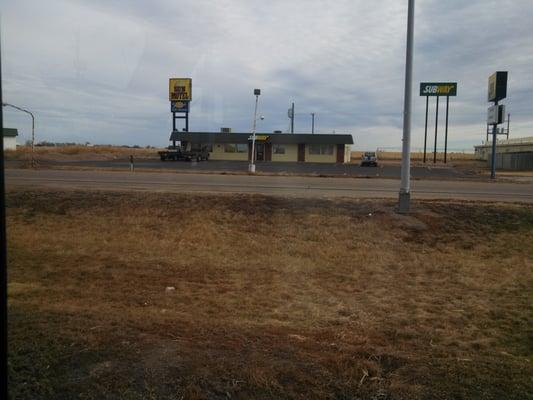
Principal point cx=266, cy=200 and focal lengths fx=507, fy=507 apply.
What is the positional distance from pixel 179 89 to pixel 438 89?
3353 cm

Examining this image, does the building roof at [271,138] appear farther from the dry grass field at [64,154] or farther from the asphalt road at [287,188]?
the asphalt road at [287,188]

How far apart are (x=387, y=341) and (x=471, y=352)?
0.79 m

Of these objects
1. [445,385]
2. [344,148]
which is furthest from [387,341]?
[344,148]

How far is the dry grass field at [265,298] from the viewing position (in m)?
3.86

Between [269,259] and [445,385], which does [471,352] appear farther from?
[269,259]

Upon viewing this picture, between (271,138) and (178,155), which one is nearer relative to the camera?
(178,155)

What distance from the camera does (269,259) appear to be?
31.5 feet

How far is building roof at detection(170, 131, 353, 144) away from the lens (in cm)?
6362

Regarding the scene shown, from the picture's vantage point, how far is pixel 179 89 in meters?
68.4

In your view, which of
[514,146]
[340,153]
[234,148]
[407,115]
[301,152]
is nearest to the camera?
[407,115]

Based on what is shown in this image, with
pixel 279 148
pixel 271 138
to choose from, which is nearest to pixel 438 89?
pixel 279 148

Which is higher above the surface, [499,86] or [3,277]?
[499,86]

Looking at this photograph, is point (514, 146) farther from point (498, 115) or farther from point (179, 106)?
point (498, 115)

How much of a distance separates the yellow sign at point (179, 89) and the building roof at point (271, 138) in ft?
17.6
